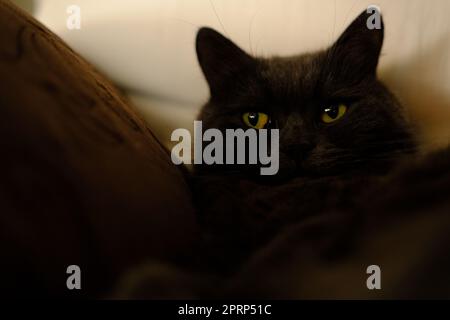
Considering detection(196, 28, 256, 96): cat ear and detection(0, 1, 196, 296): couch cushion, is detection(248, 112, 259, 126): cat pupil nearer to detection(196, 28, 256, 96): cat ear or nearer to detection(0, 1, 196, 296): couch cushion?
detection(196, 28, 256, 96): cat ear

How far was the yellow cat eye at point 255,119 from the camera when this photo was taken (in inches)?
38.2

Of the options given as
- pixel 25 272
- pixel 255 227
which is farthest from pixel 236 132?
pixel 25 272

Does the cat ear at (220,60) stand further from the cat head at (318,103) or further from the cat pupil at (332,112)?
the cat pupil at (332,112)

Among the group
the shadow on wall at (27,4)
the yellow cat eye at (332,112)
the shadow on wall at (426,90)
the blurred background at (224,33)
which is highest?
the shadow on wall at (27,4)

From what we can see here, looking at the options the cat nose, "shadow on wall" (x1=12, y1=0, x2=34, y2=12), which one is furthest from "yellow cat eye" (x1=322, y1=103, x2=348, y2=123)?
"shadow on wall" (x1=12, y1=0, x2=34, y2=12)

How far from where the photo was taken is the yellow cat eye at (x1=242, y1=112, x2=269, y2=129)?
970 mm

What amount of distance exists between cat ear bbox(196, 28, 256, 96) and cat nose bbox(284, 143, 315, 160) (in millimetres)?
290

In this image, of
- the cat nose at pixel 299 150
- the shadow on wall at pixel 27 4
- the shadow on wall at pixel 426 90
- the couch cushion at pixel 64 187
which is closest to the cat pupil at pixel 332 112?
the cat nose at pixel 299 150

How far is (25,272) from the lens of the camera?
484 millimetres

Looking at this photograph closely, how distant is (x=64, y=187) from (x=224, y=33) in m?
0.84

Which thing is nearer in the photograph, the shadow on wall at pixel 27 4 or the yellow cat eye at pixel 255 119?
the yellow cat eye at pixel 255 119

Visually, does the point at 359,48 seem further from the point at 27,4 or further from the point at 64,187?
the point at 27,4

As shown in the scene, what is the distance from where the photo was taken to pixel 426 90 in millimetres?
1057

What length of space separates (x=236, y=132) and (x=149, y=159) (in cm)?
36
